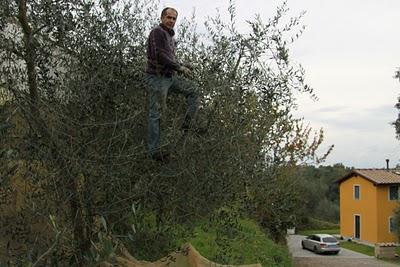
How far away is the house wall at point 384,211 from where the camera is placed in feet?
164

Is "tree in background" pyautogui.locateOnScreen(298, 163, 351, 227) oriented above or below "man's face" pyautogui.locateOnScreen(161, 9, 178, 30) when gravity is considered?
above

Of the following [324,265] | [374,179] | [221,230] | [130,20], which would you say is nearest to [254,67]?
[130,20]

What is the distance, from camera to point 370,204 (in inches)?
2018

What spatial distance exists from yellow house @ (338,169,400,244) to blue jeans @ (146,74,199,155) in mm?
46015

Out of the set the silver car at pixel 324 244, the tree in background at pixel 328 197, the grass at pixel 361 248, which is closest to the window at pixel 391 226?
the grass at pixel 361 248

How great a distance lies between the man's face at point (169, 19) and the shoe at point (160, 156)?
112 centimetres

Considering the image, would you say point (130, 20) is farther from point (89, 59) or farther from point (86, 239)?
point (86, 239)

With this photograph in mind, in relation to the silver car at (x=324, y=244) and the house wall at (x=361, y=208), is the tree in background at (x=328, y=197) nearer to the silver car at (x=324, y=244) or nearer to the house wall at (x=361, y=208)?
the house wall at (x=361, y=208)

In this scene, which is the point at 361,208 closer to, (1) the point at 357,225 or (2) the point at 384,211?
(1) the point at 357,225

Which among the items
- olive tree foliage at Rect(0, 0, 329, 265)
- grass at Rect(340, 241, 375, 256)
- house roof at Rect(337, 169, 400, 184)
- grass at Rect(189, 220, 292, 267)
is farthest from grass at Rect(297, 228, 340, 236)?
olive tree foliage at Rect(0, 0, 329, 265)

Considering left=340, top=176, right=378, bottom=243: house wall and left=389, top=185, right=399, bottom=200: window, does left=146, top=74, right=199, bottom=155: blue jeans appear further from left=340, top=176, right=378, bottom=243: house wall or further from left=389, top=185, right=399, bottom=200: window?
left=389, top=185, right=399, bottom=200: window

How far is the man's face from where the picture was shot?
4.75 meters

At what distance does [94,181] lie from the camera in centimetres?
402

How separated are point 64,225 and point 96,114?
792 mm
